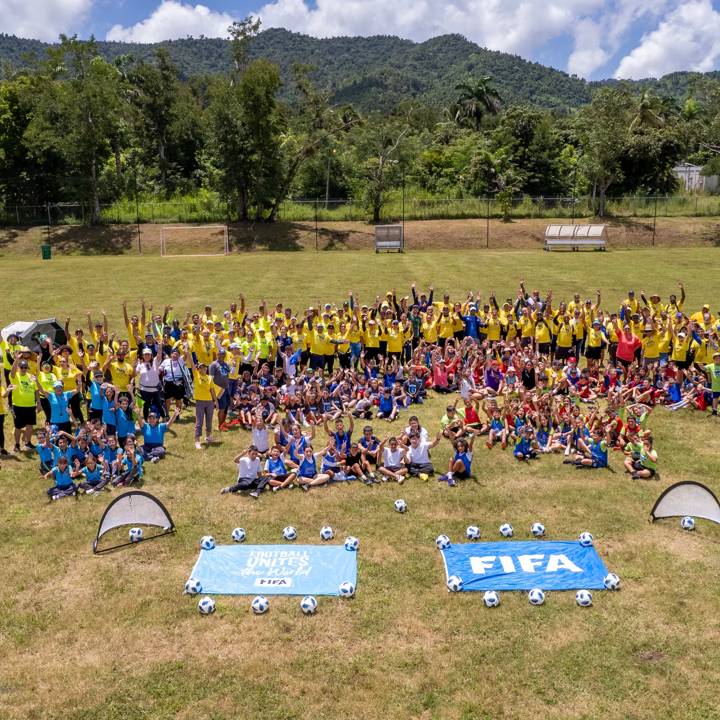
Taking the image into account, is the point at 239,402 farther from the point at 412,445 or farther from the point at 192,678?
the point at 192,678

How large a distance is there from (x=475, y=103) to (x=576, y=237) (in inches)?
1854

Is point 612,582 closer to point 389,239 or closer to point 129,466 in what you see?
point 129,466

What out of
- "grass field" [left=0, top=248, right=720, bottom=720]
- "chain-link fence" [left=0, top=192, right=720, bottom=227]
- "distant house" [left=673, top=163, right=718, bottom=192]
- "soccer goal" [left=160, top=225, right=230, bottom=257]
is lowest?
"grass field" [left=0, top=248, right=720, bottom=720]

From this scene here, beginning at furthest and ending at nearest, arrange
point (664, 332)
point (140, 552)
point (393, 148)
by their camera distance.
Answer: point (393, 148), point (664, 332), point (140, 552)

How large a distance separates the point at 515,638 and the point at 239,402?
28.7 feet

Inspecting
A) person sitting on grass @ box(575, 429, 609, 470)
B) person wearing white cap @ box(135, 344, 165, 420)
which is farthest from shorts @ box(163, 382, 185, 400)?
person sitting on grass @ box(575, 429, 609, 470)

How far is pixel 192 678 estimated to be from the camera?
7289 millimetres

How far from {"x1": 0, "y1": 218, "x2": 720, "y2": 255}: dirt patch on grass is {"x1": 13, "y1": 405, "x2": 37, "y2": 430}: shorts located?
3288 centimetres

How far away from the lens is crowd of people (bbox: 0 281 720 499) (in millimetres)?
11961

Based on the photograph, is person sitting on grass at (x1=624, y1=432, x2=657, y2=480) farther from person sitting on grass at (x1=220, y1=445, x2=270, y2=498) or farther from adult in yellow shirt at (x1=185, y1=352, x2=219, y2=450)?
adult in yellow shirt at (x1=185, y1=352, x2=219, y2=450)

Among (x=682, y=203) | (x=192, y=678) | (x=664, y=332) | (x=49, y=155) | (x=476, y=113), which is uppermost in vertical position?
(x=476, y=113)

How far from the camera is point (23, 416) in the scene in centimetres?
1307

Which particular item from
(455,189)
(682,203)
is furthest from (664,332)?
(455,189)

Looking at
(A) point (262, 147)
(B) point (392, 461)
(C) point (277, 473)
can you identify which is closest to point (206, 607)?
(C) point (277, 473)
